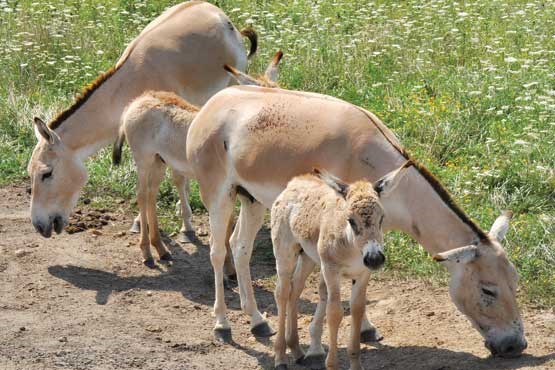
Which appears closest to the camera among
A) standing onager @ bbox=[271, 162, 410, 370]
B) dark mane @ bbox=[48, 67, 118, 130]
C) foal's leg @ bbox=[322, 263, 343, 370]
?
standing onager @ bbox=[271, 162, 410, 370]

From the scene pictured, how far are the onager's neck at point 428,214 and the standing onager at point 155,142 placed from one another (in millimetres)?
2240

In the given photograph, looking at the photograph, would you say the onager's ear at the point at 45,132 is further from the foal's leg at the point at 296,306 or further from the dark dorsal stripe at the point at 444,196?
the dark dorsal stripe at the point at 444,196

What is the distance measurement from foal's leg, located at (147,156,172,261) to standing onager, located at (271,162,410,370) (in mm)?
2500

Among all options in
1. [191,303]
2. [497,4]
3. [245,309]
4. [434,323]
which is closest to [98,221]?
[191,303]

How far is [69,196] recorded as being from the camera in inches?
407

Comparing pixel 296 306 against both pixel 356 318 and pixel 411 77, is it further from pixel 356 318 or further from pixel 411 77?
pixel 411 77

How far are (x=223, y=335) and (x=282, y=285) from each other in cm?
103

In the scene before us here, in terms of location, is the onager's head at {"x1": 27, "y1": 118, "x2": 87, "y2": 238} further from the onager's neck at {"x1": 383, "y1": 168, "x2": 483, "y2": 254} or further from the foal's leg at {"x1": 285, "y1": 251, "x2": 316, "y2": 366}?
the onager's neck at {"x1": 383, "y1": 168, "x2": 483, "y2": 254}

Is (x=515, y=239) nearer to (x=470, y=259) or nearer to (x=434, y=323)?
(x=434, y=323)

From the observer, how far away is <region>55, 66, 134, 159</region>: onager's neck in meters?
10.4

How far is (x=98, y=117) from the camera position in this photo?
10.5m

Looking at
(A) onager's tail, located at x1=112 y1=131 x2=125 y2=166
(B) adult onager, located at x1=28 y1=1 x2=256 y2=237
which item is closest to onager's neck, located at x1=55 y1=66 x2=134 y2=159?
(B) adult onager, located at x1=28 y1=1 x2=256 y2=237

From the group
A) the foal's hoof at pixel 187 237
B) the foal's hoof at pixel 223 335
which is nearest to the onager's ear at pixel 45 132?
the foal's hoof at pixel 187 237

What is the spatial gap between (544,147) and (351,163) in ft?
11.5
